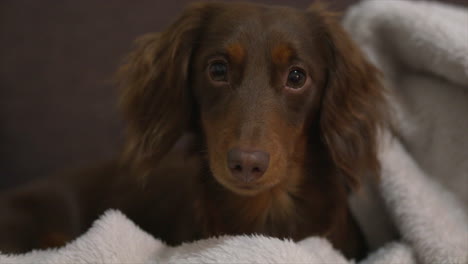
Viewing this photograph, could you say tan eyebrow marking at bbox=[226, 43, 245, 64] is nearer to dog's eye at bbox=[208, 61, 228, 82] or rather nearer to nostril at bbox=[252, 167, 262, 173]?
dog's eye at bbox=[208, 61, 228, 82]

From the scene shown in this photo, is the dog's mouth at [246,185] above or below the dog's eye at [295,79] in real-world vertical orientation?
below

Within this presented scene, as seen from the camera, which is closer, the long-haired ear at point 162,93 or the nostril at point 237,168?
the nostril at point 237,168

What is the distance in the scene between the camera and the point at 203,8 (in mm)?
1414

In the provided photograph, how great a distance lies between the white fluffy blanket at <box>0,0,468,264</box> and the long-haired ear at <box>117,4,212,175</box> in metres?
0.30

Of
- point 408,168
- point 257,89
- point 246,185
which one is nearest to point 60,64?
point 257,89

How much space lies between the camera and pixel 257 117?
1.15 m

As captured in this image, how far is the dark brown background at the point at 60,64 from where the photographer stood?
2.01m

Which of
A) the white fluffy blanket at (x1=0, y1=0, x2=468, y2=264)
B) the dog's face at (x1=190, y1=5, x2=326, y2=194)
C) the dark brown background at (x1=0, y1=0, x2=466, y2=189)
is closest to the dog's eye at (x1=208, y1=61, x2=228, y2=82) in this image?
the dog's face at (x1=190, y1=5, x2=326, y2=194)

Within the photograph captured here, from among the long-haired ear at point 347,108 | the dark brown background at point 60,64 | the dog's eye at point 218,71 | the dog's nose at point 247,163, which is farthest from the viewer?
the dark brown background at point 60,64

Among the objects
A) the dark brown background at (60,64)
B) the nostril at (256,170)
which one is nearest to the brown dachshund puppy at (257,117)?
the nostril at (256,170)

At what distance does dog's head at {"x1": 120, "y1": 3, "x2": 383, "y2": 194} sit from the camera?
45.3 inches

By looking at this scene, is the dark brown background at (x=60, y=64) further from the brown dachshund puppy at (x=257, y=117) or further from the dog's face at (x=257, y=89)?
the dog's face at (x=257, y=89)

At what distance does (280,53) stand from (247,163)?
1.03 ft

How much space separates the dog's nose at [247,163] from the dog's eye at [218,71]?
251 mm
